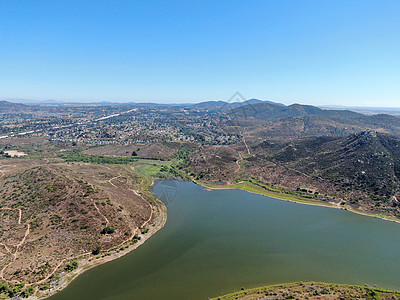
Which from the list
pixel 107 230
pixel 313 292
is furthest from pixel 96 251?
pixel 313 292

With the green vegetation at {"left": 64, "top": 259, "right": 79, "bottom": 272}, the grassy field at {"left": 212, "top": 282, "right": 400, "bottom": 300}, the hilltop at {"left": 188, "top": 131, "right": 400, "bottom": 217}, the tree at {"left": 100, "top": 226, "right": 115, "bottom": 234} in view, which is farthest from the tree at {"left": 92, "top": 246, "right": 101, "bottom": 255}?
the hilltop at {"left": 188, "top": 131, "right": 400, "bottom": 217}

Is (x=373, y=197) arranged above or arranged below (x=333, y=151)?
below

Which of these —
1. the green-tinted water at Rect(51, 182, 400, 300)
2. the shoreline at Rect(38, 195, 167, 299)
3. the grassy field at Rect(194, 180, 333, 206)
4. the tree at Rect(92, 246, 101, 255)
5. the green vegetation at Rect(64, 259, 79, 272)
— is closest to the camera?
the shoreline at Rect(38, 195, 167, 299)

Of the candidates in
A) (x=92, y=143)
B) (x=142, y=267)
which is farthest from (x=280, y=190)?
(x=92, y=143)

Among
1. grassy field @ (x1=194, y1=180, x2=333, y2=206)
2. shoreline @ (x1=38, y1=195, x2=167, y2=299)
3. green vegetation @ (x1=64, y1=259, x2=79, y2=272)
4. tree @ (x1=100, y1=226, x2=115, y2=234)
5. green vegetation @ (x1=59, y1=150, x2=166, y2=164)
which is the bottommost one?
shoreline @ (x1=38, y1=195, x2=167, y2=299)

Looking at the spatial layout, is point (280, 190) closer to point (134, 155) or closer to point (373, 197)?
point (373, 197)

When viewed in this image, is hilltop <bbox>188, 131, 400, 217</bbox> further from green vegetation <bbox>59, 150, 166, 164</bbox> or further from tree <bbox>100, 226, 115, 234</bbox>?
tree <bbox>100, 226, 115, 234</bbox>

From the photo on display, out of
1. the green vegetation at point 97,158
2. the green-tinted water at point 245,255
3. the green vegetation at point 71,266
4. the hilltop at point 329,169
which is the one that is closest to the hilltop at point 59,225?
the green vegetation at point 71,266

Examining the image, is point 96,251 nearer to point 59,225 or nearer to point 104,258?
point 104,258

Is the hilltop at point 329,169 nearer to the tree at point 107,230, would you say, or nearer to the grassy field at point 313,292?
the grassy field at point 313,292
